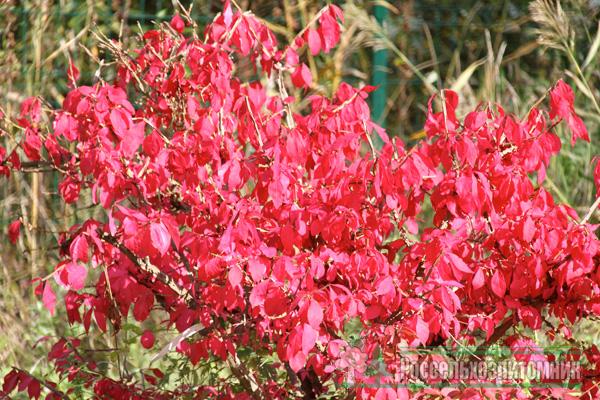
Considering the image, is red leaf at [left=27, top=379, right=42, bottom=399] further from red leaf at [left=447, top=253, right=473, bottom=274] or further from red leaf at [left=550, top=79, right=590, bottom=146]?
red leaf at [left=550, top=79, right=590, bottom=146]

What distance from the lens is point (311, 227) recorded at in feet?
7.73

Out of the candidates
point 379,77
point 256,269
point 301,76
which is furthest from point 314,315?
point 379,77

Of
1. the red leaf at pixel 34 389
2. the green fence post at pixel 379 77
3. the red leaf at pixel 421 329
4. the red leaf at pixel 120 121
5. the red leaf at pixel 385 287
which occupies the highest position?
the red leaf at pixel 120 121

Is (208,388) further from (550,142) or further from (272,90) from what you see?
(272,90)

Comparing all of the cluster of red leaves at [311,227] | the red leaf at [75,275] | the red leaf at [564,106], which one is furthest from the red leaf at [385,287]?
the red leaf at [75,275]

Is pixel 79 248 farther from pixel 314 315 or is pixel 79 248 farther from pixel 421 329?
pixel 421 329

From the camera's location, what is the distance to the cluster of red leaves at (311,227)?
2262mm

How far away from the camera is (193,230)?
8.25 ft

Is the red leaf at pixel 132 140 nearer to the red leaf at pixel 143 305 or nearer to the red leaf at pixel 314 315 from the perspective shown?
the red leaf at pixel 143 305

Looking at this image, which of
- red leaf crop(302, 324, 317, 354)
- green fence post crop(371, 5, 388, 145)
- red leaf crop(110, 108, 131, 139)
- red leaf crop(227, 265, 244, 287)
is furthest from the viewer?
green fence post crop(371, 5, 388, 145)

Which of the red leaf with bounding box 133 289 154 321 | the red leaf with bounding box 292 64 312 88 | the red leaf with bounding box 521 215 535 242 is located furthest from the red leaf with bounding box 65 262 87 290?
the red leaf with bounding box 521 215 535 242

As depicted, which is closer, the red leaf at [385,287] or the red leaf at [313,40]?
the red leaf at [385,287]

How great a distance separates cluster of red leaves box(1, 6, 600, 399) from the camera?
226 centimetres

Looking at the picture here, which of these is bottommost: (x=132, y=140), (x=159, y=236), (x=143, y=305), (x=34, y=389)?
(x=34, y=389)
